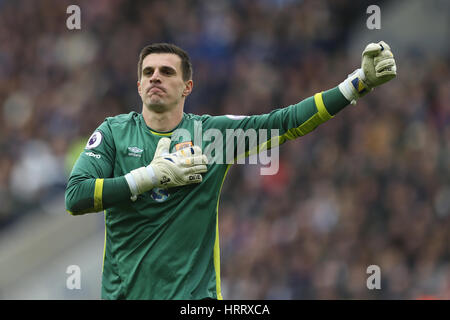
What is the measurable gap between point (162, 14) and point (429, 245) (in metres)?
8.46

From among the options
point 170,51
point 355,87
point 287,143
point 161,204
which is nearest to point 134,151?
point 161,204

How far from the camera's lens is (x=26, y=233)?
14.6m

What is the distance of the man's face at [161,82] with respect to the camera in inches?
241

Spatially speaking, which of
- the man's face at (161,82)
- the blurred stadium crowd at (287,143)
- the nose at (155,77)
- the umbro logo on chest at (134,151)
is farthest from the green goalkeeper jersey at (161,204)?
the blurred stadium crowd at (287,143)

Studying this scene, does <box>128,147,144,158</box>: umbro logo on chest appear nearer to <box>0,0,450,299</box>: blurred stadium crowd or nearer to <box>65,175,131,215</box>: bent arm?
<box>65,175,131,215</box>: bent arm

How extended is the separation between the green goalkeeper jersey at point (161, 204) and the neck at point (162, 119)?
0.13 ft

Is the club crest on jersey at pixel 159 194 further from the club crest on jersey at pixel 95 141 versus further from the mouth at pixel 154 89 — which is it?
the mouth at pixel 154 89

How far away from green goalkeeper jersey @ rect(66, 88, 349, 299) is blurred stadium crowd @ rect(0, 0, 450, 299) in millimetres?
5107

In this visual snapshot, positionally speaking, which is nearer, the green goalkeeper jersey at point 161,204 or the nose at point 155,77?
the green goalkeeper jersey at point 161,204

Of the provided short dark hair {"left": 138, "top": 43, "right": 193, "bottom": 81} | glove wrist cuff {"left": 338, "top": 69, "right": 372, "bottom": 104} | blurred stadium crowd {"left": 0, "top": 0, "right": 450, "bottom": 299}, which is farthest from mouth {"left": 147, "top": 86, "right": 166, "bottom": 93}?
blurred stadium crowd {"left": 0, "top": 0, "right": 450, "bottom": 299}

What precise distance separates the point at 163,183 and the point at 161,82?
851 mm

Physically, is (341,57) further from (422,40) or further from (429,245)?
(429,245)

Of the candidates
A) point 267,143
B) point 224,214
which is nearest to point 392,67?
point 267,143

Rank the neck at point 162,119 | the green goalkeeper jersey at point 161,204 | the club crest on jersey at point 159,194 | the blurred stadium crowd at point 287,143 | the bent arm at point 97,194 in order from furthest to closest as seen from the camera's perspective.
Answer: the blurred stadium crowd at point 287,143 → the neck at point 162,119 → the club crest on jersey at point 159,194 → the green goalkeeper jersey at point 161,204 → the bent arm at point 97,194
